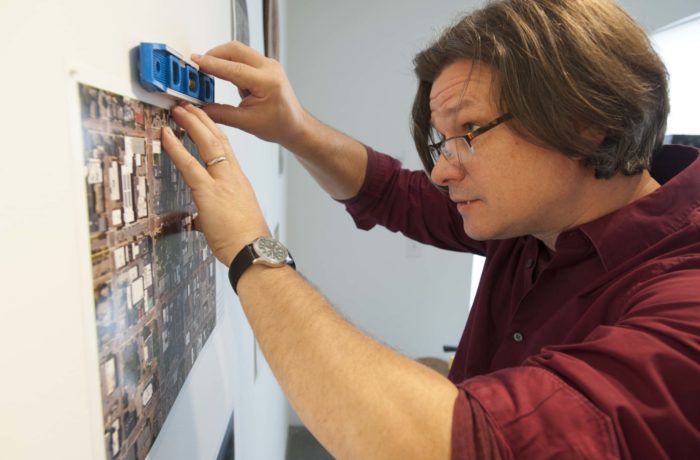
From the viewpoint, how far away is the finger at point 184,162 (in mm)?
460

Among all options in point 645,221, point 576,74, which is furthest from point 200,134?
point 645,221

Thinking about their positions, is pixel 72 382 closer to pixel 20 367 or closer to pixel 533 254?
Result: pixel 20 367

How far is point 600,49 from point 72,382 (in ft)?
2.52

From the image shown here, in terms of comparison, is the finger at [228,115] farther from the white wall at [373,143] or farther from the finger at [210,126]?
the white wall at [373,143]

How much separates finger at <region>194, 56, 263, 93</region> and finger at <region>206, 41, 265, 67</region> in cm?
1

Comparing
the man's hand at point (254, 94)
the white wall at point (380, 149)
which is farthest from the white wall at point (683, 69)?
the man's hand at point (254, 94)

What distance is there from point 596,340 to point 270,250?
0.38 m

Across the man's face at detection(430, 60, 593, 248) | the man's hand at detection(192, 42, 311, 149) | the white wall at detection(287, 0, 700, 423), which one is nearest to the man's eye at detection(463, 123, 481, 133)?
the man's face at detection(430, 60, 593, 248)

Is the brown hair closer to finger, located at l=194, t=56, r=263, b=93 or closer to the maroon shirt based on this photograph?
the maroon shirt

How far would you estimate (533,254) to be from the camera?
2.75ft

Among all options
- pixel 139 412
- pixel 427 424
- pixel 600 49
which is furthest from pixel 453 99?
pixel 139 412

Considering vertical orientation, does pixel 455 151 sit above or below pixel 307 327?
above

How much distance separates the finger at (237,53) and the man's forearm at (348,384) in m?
0.37

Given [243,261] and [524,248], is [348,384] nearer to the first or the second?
[243,261]
